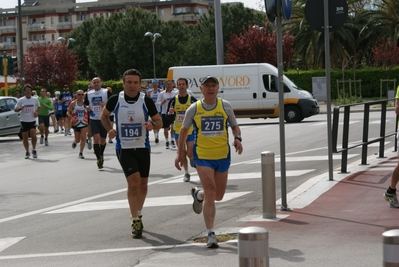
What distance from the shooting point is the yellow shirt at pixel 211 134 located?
844 centimetres

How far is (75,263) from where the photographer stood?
763cm

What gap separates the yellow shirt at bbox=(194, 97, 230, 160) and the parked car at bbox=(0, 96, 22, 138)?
21.5 m

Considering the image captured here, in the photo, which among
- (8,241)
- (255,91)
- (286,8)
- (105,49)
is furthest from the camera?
(105,49)

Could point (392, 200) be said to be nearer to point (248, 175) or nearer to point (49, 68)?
point (248, 175)

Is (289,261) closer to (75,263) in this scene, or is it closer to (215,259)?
(215,259)

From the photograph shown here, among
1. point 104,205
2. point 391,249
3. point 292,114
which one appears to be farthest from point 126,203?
point 292,114

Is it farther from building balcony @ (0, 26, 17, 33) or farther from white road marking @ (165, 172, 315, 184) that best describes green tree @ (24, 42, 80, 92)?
building balcony @ (0, 26, 17, 33)

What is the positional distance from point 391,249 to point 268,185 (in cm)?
574

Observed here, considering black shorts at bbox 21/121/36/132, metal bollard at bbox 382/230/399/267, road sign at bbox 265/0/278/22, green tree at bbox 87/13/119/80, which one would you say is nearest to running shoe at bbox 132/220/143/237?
road sign at bbox 265/0/278/22

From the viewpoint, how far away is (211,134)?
8.48 metres

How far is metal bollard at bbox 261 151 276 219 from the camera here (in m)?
9.30

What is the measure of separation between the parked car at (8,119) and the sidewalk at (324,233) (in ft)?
61.9

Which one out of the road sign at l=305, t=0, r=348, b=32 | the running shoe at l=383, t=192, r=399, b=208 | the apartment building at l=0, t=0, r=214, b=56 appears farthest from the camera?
the apartment building at l=0, t=0, r=214, b=56

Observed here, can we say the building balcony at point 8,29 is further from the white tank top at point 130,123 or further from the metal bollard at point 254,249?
the metal bollard at point 254,249
